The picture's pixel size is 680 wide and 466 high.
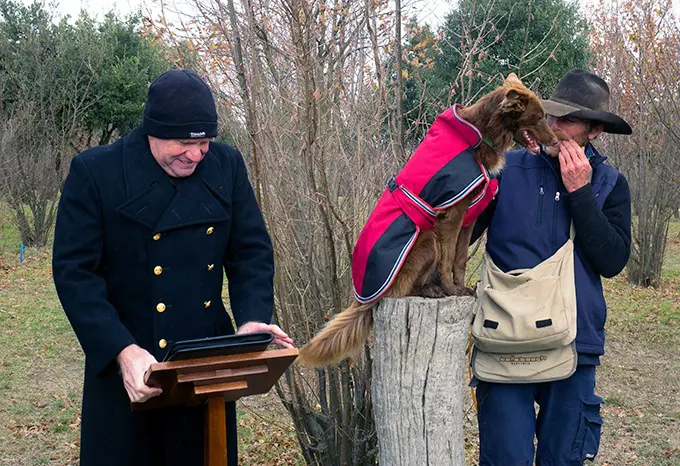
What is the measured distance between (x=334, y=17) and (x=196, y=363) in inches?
99.4

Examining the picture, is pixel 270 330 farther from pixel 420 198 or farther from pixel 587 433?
pixel 587 433

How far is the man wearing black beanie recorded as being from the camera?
2510 mm

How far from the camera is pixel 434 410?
2980 mm

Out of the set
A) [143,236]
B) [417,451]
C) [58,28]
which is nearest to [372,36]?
[143,236]

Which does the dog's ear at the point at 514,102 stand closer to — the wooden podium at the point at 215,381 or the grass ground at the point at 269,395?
the wooden podium at the point at 215,381

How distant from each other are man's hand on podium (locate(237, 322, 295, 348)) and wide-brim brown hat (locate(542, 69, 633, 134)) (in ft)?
5.58

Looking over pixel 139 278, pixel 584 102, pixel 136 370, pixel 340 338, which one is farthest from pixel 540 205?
pixel 136 370

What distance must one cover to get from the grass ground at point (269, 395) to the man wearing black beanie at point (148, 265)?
2369 millimetres

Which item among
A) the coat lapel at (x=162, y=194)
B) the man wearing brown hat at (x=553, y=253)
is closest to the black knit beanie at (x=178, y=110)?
the coat lapel at (x=162, y=194)

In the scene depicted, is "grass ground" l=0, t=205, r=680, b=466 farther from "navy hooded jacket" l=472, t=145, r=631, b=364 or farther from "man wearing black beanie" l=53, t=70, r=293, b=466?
"man wearing black beanie" l=53, t=70, r=293, b=466

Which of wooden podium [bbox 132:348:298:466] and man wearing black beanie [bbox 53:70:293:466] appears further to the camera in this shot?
man wearing black beanie [bbox 53:70:293:466]

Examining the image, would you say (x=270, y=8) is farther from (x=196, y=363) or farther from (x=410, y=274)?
(x=196, y=363)

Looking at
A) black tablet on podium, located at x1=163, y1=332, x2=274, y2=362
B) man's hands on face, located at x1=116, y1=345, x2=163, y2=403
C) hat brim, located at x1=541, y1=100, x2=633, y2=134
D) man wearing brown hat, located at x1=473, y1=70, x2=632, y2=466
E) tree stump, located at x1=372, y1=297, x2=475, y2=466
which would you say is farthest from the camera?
hat brim, located at x1=541, y1=100, x2=633, y2=134

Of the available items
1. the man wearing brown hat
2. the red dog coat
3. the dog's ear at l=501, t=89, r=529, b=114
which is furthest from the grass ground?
the dog's ear at l=501, t=89, r=529, b=114
